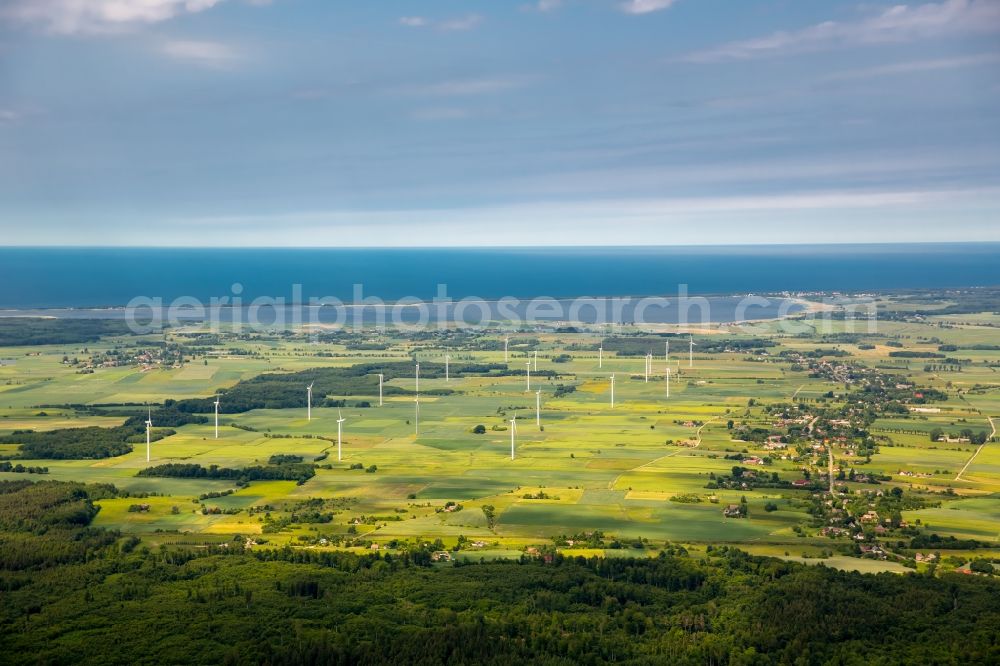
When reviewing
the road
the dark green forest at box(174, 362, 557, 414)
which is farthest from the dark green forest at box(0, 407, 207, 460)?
the road

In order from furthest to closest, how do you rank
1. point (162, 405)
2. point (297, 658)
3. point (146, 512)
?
point (162, 405)
point (146, 512)
point (297, 658)

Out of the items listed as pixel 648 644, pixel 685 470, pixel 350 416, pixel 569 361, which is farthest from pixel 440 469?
pixel 569 361

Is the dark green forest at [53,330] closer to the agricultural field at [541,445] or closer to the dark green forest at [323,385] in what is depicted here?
the agricultural field at [541,445]

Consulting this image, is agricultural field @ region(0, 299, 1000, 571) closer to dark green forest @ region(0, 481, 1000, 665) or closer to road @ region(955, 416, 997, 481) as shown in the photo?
road @ region(955, 416, 997, 481)

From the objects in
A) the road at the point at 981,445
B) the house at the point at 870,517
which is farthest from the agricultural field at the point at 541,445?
the house at the point at 870,517

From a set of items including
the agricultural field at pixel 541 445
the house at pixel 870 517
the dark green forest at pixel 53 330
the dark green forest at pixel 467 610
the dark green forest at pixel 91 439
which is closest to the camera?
the dark green forest at pixel 467 610

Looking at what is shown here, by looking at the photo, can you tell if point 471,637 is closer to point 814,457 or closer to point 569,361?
point 814,457
